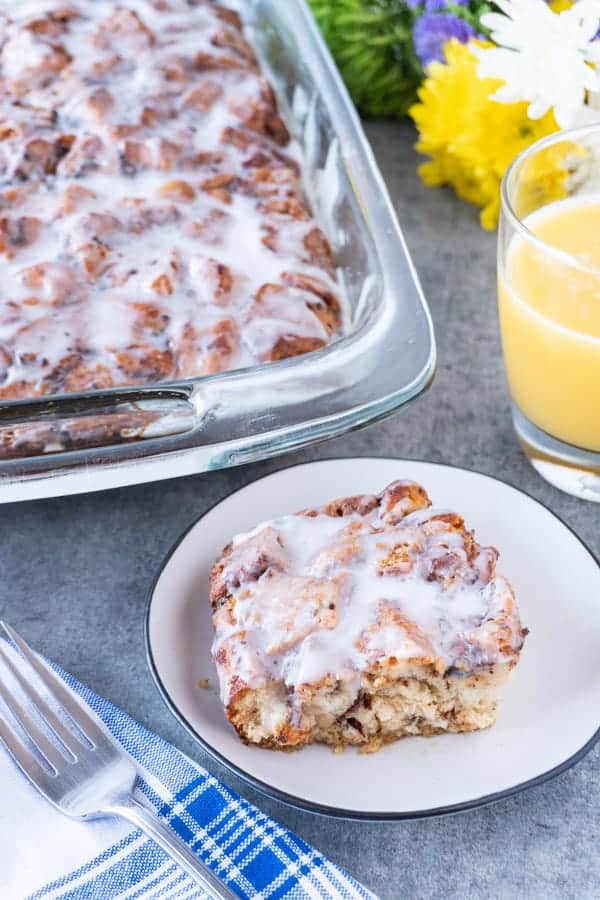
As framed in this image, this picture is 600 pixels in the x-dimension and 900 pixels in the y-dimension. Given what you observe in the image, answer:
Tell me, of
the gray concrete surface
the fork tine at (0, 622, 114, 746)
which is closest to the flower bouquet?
the gray concrete surface

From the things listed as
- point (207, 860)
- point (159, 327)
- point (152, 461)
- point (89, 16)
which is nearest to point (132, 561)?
point (152, 461)

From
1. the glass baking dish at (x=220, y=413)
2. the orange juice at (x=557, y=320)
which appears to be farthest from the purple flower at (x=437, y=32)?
the glass baking dish at (x=220, y=413)

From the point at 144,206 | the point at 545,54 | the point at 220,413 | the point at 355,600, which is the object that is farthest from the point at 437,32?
the point at 355,600

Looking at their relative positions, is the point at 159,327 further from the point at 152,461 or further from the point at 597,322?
the point at 597,322

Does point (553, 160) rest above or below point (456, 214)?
above

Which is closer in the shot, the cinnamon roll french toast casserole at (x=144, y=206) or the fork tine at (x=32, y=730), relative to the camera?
the fork tine at (x=32, y=730)

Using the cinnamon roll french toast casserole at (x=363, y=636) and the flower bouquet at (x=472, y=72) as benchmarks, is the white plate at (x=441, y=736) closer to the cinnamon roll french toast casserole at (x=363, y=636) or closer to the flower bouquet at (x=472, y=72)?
the cinnamon roll french toast casserole at (x=363, y=636)
